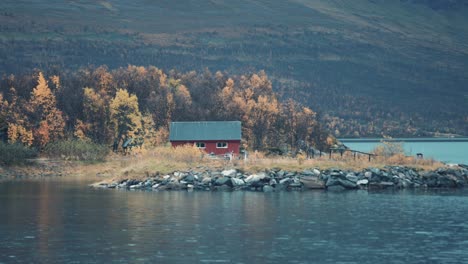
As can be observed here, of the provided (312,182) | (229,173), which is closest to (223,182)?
(229,173)

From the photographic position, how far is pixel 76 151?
328 feet

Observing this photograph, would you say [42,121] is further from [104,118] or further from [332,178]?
[332,178]

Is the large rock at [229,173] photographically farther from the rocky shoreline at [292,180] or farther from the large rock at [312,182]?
the large rock at [312,182]

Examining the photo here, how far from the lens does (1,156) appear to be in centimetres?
9294

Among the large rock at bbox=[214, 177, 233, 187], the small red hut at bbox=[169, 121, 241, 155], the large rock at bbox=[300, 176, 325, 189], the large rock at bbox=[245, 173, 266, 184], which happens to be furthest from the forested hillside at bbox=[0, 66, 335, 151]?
the large rock at bbox=[300, 176, 325, 189]

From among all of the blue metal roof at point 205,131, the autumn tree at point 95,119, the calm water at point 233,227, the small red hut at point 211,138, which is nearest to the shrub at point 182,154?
the small red hut at point 211,138

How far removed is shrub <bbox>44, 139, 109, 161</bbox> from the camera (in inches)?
3937

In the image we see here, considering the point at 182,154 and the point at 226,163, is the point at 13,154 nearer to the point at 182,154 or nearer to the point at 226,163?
the point at 182,154

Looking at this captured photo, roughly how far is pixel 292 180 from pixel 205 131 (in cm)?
2746

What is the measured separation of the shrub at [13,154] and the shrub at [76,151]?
5.39 metres

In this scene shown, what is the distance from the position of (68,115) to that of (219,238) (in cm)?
7508

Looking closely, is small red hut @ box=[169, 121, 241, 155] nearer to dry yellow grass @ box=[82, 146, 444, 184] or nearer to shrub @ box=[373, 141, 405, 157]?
dry yellow grass @ box=[82, 146, 444, 184]

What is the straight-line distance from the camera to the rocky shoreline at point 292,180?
6950cm

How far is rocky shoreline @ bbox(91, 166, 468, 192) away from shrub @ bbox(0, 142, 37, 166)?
22.9 metres
